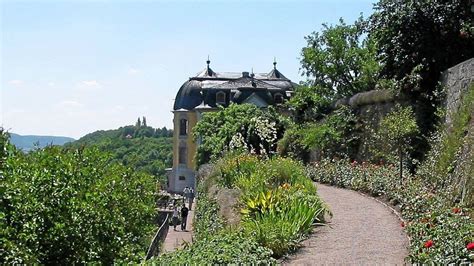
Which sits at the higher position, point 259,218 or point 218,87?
point 218,87

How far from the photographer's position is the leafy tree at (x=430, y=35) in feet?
50.0

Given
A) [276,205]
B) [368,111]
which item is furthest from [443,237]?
[368,111]

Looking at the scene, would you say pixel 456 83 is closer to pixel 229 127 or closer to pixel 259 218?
pixel 259 218

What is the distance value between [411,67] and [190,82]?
109 feet

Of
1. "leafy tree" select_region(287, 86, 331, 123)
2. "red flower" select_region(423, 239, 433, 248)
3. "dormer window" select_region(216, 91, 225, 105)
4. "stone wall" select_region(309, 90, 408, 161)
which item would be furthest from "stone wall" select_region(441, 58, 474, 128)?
"dormer window" select_region(216, 91, 225, 105)

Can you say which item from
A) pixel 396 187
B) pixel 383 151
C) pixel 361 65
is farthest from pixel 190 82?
pixel 396 187

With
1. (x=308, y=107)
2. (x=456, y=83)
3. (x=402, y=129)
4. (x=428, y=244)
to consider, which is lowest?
(x=428, y=244)

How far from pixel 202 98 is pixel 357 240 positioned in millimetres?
38403

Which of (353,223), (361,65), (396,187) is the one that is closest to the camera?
(353,223)

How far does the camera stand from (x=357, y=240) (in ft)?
29.8

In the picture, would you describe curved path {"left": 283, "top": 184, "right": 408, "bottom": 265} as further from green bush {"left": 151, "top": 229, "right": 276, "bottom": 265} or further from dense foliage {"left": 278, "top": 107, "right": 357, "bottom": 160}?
dense foliage {"left": 278, "top": 107, "right": 357, "bottom": 160}

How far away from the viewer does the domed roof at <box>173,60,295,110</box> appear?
4491cm

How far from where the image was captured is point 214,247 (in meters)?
7.66

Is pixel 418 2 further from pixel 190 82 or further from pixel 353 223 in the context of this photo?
pixel 190 82
